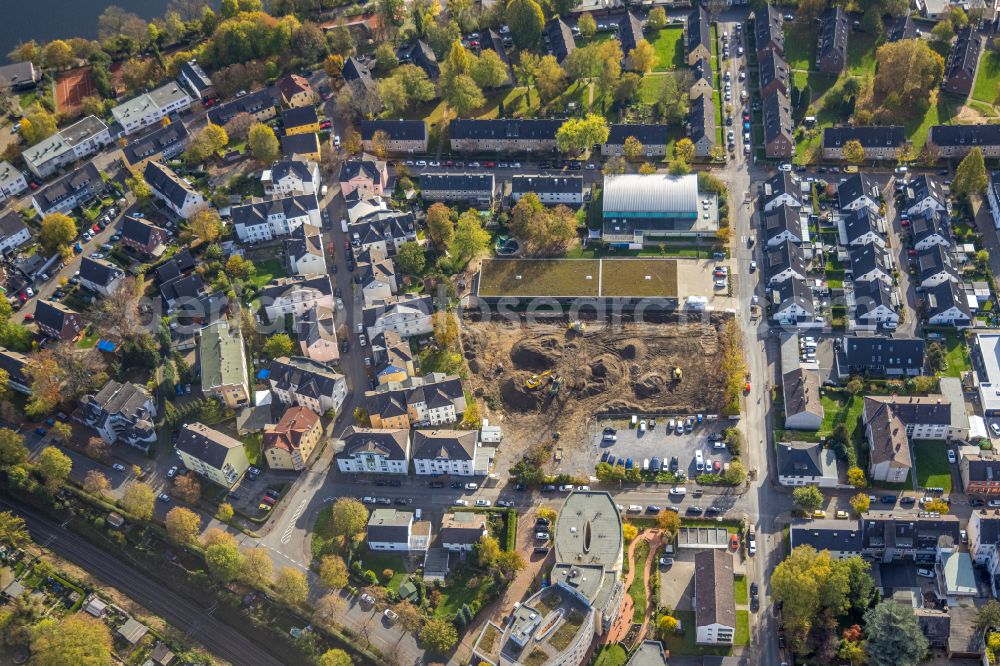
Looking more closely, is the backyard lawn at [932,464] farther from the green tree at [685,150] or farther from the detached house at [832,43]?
the detached house at [832,43]

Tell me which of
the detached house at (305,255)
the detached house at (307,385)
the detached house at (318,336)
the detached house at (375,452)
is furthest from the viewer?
the detached house at (305,255)

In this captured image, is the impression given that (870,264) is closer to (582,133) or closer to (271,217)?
(582,133)

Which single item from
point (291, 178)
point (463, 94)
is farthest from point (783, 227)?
point (291, 178)

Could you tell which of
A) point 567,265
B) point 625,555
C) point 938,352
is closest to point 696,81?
point 567,265

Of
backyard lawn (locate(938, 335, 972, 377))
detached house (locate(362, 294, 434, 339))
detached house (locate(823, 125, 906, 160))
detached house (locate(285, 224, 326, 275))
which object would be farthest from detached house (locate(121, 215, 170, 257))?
backyard lawn (locate(938, 335, 972, 377))

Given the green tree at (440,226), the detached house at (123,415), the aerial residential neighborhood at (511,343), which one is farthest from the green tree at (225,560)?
the green tree at (440,226)

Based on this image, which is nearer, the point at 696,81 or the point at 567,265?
the point at 567,265

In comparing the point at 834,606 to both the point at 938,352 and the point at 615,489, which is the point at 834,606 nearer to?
the point at 615,489
